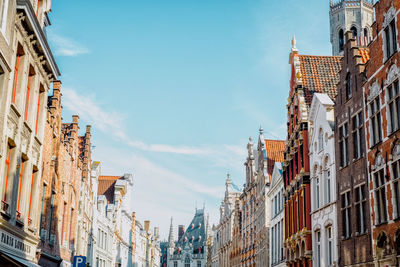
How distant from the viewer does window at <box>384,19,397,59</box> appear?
20.5 meters

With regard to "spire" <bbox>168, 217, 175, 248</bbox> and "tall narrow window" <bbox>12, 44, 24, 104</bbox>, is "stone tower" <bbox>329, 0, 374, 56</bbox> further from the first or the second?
"tall narrow window" <bbox>12, 44, 24, 104</bbox>

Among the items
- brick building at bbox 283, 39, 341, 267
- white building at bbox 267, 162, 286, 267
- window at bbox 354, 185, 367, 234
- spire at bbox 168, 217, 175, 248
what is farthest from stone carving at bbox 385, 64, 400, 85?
spire at bbox 168, 217, 175, 248

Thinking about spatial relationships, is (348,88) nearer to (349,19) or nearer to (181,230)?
(349,19)

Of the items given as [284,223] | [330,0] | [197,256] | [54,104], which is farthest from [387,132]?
[197,256]

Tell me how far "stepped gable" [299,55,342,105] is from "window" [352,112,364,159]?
875 cm

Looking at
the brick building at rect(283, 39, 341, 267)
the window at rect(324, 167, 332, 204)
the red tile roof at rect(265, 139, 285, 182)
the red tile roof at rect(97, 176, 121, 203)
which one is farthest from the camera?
the red tile roof at rect(97, 176, 121, 203)

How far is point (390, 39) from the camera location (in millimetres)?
20781

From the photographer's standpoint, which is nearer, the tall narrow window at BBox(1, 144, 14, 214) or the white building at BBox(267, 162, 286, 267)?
the tall narrow window at BBox(1, 144, 14, 214)

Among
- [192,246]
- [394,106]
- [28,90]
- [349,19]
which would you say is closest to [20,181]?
[28,90]

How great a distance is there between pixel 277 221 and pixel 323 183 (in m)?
13.5

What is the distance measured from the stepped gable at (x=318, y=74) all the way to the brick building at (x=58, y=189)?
14466 mm

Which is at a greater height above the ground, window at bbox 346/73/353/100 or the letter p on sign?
window at bbox 346/73/353/100

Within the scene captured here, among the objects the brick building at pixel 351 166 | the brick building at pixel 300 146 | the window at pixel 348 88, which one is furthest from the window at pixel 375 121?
the brick building at pixel 300 146

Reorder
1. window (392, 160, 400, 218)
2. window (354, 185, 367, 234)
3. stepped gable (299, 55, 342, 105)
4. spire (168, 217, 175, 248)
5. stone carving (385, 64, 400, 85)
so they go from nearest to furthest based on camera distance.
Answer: window (392, 160, 400, 218) < stone carving (385, 64, 400, 85) < window (354, 185, 367, 234) < stepped gable (299, 55, 342, 105) < spire (168, 217, 175, 248)
